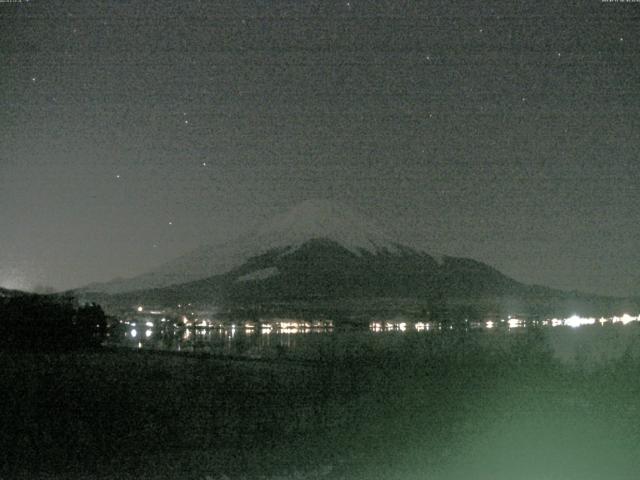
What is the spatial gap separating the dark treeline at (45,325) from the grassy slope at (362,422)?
59.0 ft

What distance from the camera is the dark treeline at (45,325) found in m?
40.2

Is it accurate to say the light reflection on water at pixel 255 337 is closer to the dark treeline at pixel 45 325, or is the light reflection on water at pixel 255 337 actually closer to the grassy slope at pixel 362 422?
the dark treeline at pixel 45 325

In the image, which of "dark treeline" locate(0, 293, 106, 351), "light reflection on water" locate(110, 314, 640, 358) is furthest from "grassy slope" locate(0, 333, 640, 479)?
"dark treeline" locate(0, 293, 106, 351)

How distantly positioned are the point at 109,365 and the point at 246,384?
265 inches

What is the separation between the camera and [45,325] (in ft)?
136

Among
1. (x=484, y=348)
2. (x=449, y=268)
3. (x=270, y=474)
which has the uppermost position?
(x=449, y=268)

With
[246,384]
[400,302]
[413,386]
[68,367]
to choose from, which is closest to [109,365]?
[68,367]

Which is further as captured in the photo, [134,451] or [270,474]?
[134,451]

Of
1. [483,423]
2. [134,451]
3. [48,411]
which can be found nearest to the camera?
[134,451]

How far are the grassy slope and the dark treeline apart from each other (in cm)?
1799

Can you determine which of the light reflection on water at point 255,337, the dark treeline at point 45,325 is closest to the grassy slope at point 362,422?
the light reflection on water at point 255,337

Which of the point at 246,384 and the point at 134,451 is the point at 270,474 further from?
the point at 246,384

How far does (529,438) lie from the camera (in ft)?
46.4

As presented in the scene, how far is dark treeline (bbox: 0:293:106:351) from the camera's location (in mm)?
40156
